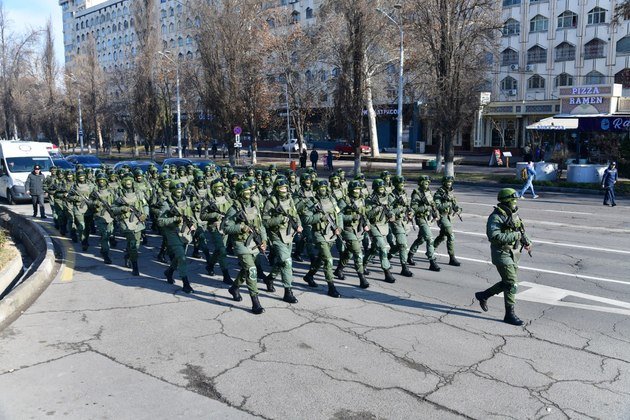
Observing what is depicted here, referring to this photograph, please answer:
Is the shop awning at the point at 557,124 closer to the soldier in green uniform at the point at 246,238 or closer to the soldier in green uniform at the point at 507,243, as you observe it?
the soldier in green uniform at the point at 507,243

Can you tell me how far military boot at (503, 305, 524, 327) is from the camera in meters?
7.43

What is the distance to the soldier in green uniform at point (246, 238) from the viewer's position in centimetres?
798

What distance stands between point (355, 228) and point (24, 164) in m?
17.1

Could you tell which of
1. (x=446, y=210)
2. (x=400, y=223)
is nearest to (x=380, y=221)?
Answer: (x=400, y=223)

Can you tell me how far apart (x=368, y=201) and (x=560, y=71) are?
39649 mm

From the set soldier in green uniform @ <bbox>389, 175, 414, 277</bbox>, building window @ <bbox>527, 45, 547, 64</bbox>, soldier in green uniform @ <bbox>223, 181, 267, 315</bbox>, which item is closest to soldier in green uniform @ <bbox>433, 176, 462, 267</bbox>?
soldier in green uniform @ <bbox>389, 175, 414, 277</bbox>

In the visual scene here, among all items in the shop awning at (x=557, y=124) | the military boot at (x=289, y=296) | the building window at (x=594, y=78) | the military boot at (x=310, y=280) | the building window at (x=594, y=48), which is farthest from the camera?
the building window at (x=594, y=78)

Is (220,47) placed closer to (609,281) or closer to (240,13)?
(240,13)

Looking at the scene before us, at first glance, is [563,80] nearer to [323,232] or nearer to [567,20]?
[567,20]

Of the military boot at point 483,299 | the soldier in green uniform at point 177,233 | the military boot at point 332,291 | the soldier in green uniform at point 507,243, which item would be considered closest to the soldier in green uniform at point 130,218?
the soldier in green uniform at point 177,233

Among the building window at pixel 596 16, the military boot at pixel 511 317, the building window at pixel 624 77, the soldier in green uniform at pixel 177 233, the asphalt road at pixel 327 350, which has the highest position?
the building window at pixel 596 16

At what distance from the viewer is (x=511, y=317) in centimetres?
747

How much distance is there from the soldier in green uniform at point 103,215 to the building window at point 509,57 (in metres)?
40.9

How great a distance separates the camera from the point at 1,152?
2134 centimetres
